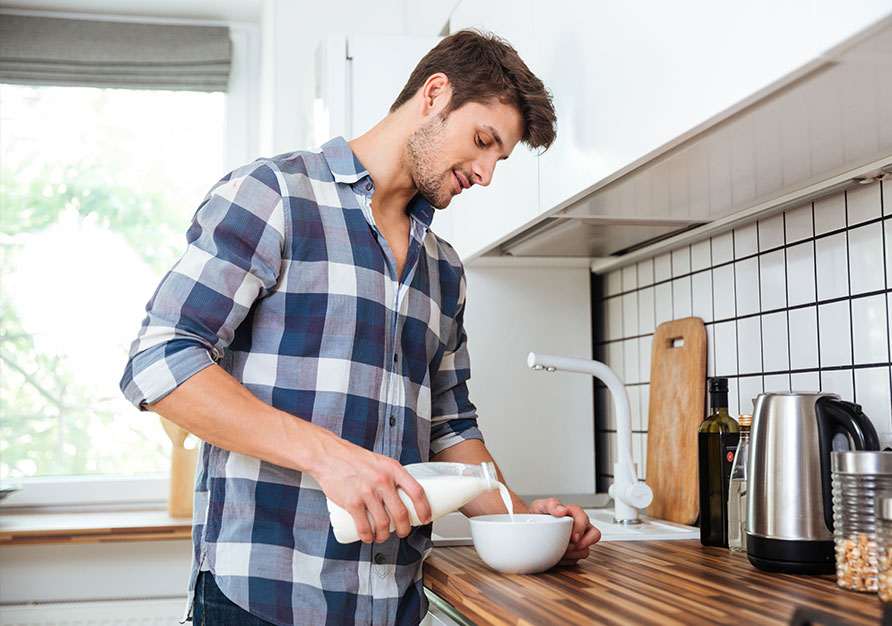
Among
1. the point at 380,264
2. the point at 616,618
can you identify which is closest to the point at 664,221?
the point at 380,264

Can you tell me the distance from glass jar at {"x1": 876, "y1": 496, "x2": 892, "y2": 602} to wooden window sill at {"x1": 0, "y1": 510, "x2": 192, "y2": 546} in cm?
183

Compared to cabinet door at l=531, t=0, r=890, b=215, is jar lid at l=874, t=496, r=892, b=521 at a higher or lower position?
lower

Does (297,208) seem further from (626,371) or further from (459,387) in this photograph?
(626,371)

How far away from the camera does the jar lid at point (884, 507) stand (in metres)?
0.93

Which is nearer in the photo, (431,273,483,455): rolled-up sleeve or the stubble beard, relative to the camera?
the stubble beard

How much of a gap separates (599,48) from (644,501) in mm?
855

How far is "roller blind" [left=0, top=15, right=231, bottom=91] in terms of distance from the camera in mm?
2879

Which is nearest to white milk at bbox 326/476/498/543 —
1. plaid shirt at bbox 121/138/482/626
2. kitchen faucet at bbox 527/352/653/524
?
plaid shirt at bbox 121/138/482/626

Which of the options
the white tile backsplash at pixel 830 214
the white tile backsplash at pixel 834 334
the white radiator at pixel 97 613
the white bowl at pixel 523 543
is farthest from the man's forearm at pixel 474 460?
the white radiator at pixel 97 613

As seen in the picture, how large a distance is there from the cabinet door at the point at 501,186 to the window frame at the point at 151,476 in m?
1.11

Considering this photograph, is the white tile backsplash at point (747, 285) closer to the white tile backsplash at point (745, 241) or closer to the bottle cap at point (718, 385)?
the white tile backsplash at point (745, 241)

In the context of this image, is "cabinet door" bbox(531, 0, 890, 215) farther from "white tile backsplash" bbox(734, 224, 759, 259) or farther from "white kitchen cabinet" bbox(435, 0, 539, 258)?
"white tile backsplash" bbox(734, 224, 759, 259)

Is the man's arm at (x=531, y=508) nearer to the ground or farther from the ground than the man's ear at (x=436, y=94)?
nearer to the ground

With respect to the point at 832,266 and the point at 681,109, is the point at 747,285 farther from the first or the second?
the point at 681,109
